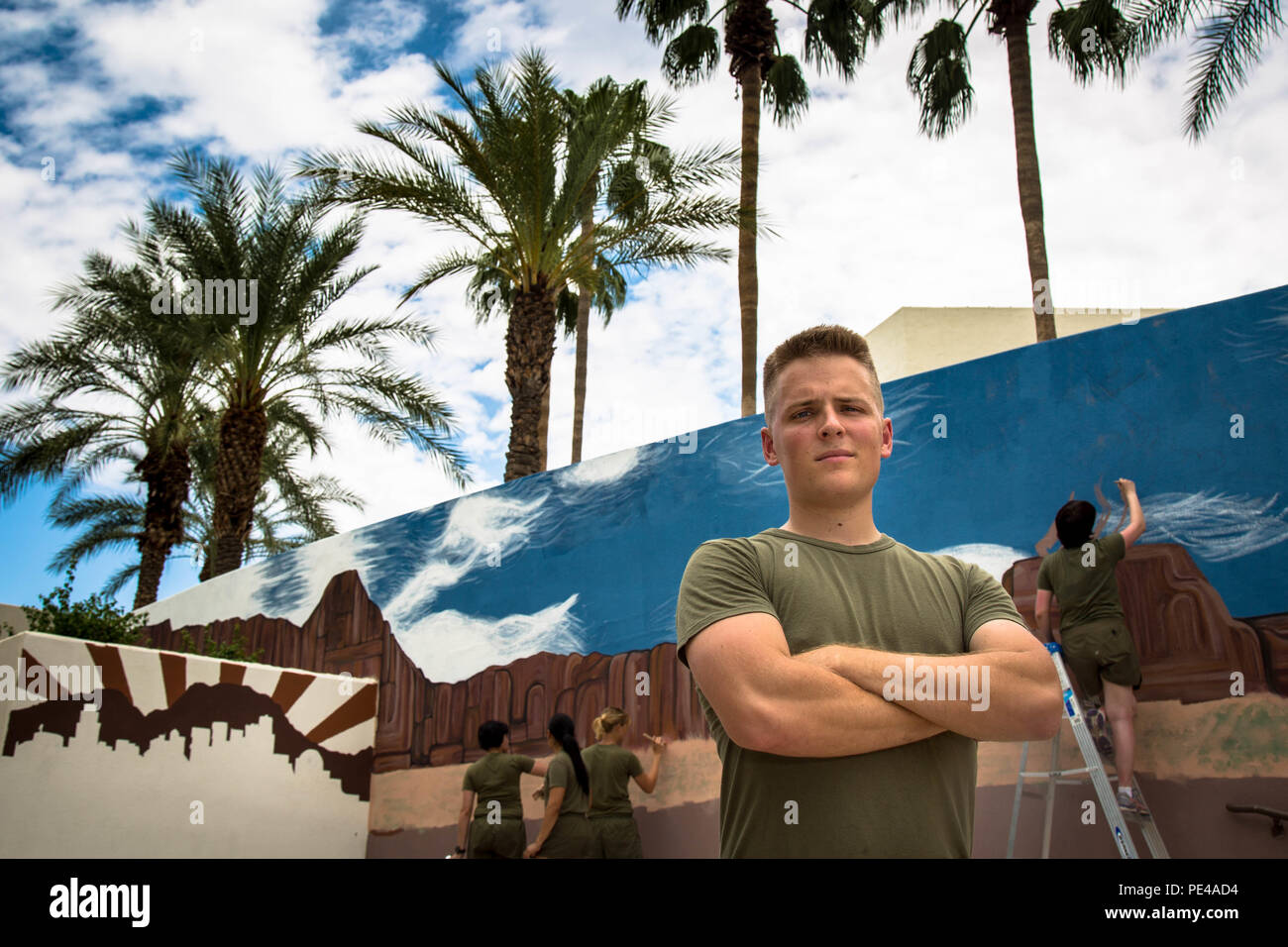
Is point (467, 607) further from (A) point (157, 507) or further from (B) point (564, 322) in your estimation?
(B) point (564, 322)

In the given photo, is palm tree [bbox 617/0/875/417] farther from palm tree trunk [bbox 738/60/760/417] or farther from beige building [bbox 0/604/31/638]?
beige building [bbox 0/604/31/638]

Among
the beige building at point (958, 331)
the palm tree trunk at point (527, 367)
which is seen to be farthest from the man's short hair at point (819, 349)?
the beige building at point (958, 331)

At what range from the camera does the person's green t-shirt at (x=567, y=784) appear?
6.40 m

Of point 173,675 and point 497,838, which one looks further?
point 173,675

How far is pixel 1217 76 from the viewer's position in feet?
29.2

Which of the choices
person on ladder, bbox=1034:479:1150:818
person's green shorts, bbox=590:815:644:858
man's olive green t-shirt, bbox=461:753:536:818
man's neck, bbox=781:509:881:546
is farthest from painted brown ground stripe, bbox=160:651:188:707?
man's neck, bbox=781:509:881:546

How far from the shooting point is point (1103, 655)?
16.0 feet

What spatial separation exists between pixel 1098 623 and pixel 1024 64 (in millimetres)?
8766

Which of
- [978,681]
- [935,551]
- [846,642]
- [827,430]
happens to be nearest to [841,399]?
[827,430]

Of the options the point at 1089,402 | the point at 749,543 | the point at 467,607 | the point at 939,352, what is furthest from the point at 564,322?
the point at 749,543

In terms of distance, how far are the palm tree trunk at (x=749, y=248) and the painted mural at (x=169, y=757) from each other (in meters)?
6.89

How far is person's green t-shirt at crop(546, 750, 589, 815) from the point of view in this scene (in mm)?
6402

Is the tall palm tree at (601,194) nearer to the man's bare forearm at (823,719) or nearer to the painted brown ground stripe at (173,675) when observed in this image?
the painted brown ground stripe at (173,675)

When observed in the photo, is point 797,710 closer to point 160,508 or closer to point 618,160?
point 618,160
